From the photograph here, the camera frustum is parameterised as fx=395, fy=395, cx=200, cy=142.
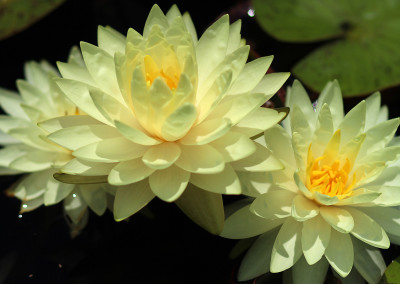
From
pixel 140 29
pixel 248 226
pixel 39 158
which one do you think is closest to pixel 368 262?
pixel 248 226

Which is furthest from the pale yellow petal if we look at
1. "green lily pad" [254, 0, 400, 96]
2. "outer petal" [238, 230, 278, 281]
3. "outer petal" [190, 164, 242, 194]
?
"green lily pad" [254, 0, 400, 96]

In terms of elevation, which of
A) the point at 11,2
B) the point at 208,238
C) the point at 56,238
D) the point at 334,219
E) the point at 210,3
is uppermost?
the point at 11,2

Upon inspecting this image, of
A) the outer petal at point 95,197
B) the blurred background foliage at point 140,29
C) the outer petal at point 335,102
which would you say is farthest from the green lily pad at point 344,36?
the outer petal at point 95,197

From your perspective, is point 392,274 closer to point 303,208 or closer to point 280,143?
point 303,208

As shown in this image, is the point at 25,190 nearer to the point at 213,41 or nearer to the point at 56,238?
the point at 56,238

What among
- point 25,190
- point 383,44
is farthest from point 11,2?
point 383,44

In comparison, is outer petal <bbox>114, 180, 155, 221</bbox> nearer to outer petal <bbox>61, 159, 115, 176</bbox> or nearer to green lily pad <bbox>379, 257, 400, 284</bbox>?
outer petal <bbox>61, 159, 115, 176</bbox>
